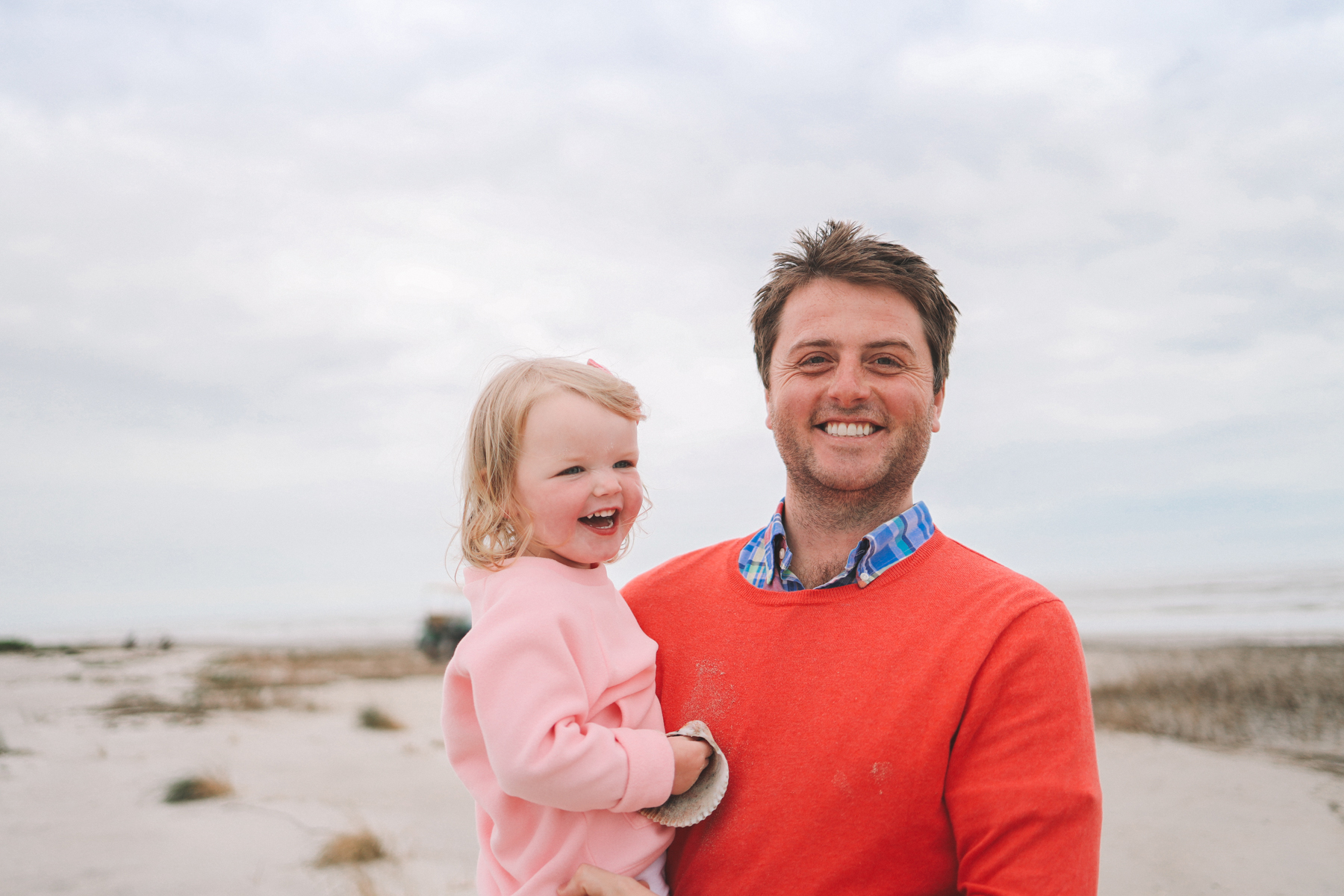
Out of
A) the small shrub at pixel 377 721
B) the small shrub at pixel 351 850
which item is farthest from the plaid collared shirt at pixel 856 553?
the small shrub at pixel 377 721

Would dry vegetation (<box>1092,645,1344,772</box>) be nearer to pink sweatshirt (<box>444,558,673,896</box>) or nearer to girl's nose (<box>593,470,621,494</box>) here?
pink sweatshirt (<box>444,558,673,896</box>)

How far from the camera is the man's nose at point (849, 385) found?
7.84ft

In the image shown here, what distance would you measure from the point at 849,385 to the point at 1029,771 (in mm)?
1137

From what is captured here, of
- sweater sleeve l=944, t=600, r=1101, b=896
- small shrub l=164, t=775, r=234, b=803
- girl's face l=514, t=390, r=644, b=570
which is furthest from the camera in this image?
small shrub l=164, t=775, r=234, b=803

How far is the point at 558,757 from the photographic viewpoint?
1.68 m

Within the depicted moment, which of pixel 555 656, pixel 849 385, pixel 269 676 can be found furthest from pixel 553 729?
pixel 269 676

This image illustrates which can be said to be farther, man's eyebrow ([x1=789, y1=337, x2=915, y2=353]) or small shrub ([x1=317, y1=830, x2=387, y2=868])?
small shrub ([x1=317, y1=830, x2=387, y2=868])

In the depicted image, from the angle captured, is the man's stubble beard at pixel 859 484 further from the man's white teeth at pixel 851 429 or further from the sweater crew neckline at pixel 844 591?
the sweater crew neckline at pixel 844 591

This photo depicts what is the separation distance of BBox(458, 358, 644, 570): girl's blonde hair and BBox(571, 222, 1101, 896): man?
49 cm

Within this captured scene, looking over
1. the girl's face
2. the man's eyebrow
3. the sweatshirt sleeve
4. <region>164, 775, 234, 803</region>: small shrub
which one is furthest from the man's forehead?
<region>164, 775, 234, 803</region>: small shrub

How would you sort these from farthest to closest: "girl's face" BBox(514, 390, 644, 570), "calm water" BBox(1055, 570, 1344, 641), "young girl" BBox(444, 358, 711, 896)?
"calm water" BBox(1055, 570, 1344, 641) < "girl's face" BBox(514, 390, 644, 570) < "young girl" BBox(444, 358, 711, 896)

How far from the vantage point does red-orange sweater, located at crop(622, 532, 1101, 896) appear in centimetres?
167

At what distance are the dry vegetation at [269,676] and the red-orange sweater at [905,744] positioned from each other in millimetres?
12641

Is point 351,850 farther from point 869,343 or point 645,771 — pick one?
point 869,343
